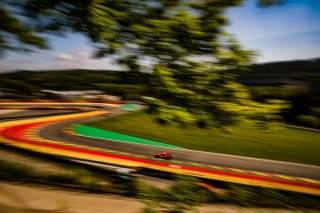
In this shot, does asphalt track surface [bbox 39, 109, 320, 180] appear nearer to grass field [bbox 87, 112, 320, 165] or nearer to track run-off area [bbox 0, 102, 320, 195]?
track run-off area [bbox 0, 102, 320, 195]

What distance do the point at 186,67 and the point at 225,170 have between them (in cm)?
883

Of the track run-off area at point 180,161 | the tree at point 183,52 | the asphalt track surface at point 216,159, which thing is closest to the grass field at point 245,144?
the asphalt track surface at point 216,159

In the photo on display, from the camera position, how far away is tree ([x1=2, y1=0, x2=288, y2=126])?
3779 millimetres

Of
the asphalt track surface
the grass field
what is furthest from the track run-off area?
the grass field

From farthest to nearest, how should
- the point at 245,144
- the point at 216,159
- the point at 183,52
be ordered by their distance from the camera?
the point at 245,144 → the point at 216,159 → the point at 183,52

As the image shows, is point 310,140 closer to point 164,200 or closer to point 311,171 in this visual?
point 311,171

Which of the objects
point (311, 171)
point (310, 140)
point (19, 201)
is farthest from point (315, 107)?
point (19, 201)

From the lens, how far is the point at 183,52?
3936mm

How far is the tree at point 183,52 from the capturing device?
3.78m

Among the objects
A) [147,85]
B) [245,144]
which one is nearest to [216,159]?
[245,144]

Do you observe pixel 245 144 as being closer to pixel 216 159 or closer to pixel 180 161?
pixel 216 159

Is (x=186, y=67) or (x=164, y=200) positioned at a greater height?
(x=186, y=67)

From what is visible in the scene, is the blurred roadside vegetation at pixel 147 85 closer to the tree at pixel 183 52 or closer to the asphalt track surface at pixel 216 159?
the tree at pixel 183 52

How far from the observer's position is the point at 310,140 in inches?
920
